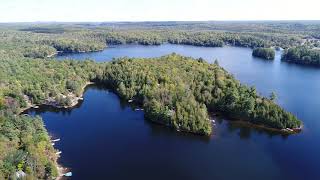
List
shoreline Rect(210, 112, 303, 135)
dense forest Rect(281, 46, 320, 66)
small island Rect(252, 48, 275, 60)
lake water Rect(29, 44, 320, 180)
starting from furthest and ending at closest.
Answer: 1. small island Rect(252, 48, 275, 60)
2. dense forest Rect(281, 46, 320, 66)
3. shoreline Rect(210, 112, 303, 135)
4. lake water Rect(29, 44, 320, 180)

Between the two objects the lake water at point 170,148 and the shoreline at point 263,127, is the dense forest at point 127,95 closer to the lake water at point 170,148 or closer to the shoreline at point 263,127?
the shoreline at point 263,127

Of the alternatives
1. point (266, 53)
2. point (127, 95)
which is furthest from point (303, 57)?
point (127, 95)

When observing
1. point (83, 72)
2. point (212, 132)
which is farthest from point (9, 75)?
point (212, 132)

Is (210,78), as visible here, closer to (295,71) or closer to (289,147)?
(289,147)

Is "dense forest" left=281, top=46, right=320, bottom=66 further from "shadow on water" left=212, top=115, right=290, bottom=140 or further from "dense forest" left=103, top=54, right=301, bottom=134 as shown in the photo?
"shadow on water" left=212, top=115, right=290, bottom=140

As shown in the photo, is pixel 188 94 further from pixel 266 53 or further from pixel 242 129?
pixel 266 53

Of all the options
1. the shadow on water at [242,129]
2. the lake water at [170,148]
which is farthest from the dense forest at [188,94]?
the lake water at [170,148]

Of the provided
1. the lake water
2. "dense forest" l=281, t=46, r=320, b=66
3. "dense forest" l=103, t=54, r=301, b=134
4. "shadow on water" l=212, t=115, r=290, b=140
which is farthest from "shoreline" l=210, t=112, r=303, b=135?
"dense forest" l=281, t=46, r=320, b=66

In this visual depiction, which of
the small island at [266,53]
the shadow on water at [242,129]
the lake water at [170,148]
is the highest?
the small island at [266,53]
